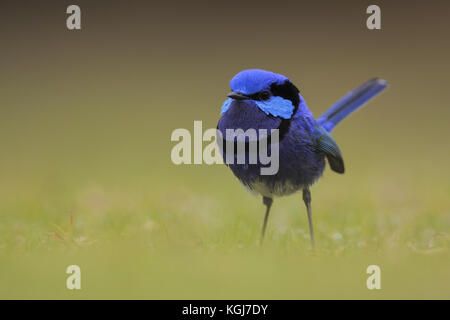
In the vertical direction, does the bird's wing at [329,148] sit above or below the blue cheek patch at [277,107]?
below

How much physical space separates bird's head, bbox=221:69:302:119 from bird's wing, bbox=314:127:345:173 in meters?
0.31

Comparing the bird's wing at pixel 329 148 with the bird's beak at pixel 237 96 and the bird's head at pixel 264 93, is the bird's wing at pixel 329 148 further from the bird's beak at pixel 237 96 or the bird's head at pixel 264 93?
the bird's beak at pixel 237 96

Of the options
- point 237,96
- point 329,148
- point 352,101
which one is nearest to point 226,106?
point 237,96

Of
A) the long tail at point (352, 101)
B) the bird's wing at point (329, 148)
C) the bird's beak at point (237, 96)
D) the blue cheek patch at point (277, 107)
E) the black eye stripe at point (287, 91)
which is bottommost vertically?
the bird's wing at point (329, 148)

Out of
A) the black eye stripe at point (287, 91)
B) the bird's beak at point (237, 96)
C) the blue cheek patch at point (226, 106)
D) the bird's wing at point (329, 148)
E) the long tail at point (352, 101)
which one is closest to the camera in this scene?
the bird's beak at point (237, 96)

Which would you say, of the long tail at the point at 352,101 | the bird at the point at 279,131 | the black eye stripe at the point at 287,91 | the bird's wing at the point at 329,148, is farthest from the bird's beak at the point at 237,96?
the long tail at the point at 352,101

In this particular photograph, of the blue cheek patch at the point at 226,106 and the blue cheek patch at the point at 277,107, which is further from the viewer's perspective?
the blue cheek patch at the point at 226,106

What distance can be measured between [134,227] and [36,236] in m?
0.65

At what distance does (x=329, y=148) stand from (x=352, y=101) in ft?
2.33

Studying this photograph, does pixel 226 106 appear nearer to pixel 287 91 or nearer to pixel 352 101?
pixel 287 91

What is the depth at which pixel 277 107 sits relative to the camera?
3570mm

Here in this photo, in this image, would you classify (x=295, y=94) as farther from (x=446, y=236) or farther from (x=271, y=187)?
(x=446, y=236)

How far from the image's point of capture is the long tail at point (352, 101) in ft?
14.6

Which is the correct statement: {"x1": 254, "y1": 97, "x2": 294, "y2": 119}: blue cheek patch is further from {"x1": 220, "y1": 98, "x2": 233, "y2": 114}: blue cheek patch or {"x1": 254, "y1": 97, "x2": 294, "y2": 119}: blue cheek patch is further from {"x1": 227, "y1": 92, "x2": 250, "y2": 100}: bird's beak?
{"x1": 220, "y1": 98, "x2": 233, "y2": 114}: blue cheek patch
